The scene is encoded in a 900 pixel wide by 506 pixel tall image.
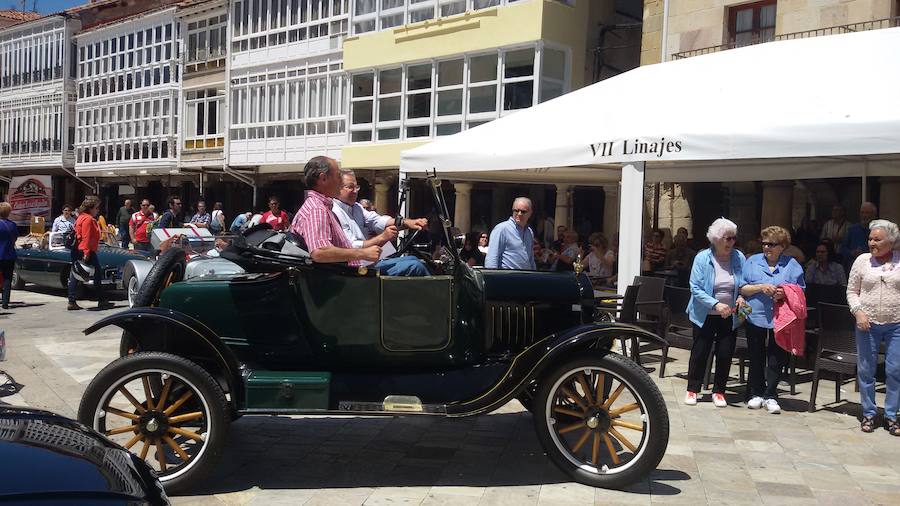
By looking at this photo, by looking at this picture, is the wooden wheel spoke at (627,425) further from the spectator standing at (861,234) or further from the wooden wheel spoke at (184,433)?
the spectator standing at (861,234)

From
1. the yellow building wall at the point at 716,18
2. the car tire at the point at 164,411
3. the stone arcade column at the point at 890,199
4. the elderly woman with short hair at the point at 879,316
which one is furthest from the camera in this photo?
the yellow building wall at the point at 716,18

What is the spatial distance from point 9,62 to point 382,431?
151ft

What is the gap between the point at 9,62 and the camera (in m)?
44.5

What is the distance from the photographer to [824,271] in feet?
30.4

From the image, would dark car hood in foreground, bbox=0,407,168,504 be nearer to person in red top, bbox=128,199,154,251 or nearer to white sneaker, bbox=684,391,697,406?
white sneaker, bbox=684,391,697,406

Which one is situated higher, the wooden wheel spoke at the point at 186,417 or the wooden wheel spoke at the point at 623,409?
the wooden wheel spoke at the point at 623,409

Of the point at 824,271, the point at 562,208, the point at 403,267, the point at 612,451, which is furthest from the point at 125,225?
the point at 612,451

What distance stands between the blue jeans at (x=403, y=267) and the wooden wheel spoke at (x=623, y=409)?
1368 mm

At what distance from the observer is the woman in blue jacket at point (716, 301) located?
7.06m

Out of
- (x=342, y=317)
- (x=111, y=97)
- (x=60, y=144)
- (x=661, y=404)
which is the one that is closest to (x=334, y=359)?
(x=342, y=317)

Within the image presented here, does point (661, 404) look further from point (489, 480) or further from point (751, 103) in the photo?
point (751, 103)

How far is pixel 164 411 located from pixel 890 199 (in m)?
13.8

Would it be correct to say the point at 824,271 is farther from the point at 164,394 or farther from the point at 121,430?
the point at 121,430

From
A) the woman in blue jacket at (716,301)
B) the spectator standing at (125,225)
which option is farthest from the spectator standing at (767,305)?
the spectator standing at (125,225)
